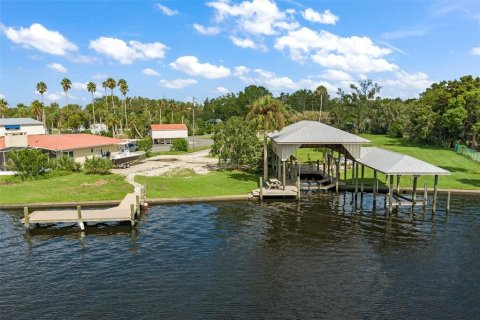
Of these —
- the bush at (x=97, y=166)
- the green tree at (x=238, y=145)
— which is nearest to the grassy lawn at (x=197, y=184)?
the green tree at (x=238, y=145)

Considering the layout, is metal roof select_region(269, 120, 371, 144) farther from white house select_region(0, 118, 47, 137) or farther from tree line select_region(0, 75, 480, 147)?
white house select_region(0, 118, 47, 137)

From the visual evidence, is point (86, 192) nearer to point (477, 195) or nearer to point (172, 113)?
point (477, 195)

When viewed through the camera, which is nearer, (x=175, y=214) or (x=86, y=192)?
(x=175, y=214)

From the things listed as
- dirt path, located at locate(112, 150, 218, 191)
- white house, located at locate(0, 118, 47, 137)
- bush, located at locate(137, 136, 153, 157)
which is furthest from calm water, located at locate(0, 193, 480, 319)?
white house, located at locate(0, 118, 47, 137)

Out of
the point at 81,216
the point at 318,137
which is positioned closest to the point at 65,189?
the point at 81,216

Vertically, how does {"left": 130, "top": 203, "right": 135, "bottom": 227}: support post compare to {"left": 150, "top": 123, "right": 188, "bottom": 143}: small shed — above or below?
below

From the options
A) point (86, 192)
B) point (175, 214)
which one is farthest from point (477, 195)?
point (86, 192)
